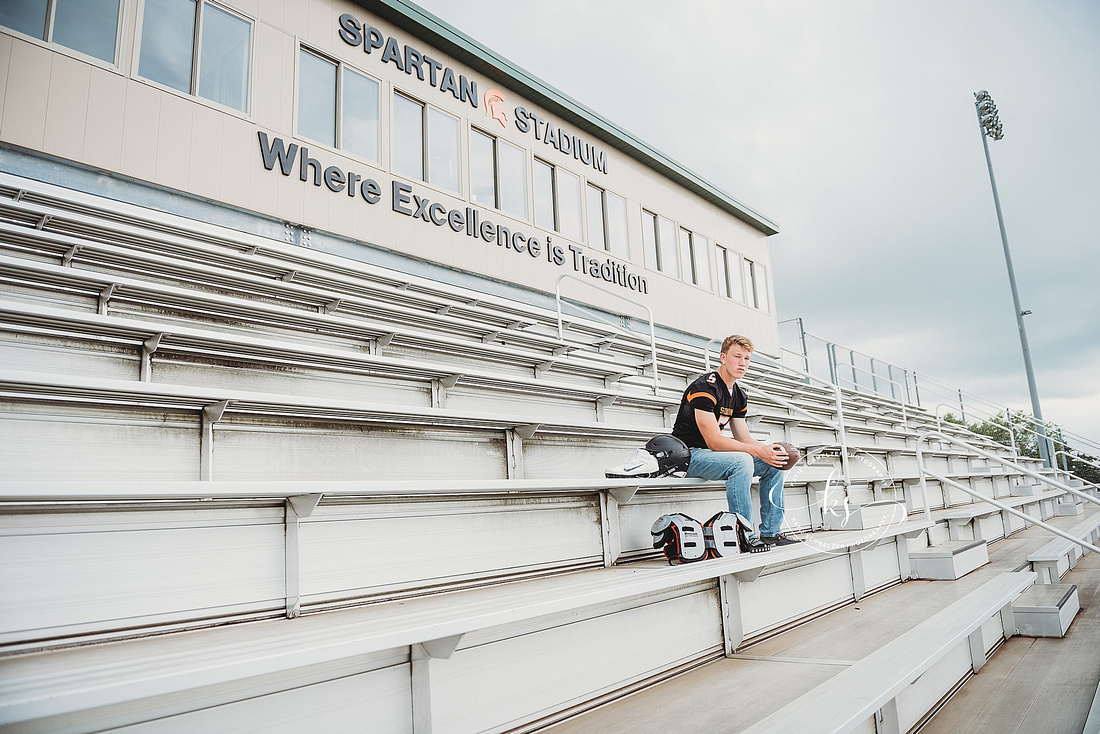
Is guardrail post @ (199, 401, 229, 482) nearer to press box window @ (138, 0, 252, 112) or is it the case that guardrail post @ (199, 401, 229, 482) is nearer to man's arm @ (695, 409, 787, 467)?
man's arm @ (695, 409, 787, 467)

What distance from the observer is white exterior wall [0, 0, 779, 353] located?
439 cm

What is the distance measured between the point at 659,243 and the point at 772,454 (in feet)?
23.4

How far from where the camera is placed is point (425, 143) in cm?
670

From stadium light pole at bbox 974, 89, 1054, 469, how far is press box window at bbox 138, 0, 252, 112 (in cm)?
1155

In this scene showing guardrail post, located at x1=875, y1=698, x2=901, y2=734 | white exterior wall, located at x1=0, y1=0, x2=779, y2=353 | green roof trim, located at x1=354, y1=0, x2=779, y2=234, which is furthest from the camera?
green roof trim, located at x1=354, y1=0, x2=779, y2=234

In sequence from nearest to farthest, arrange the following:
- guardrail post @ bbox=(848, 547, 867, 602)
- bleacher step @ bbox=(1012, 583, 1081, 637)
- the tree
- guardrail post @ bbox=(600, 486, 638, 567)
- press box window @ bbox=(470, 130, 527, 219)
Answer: guardrail post @ bbox=(600, 486, 638, 567) → bleacher step @ bbox=(1012, 583, 1081, 637) → guardrail post @ bbox=(848, 547, 867, 602) → press box window @ bbox=(470, 130, 527, 219) → the tree

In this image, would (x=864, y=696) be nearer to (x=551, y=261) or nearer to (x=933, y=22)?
(x=551, y=261)

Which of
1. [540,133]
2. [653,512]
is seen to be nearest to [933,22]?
[540,133]

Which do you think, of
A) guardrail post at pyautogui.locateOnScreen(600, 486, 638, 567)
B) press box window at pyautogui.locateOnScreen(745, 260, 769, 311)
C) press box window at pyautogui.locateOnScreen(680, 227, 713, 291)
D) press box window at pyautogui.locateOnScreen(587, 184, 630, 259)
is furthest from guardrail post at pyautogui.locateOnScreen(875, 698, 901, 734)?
press box window at pyautogui.locateOnScreen(745, 260, 769, 311)

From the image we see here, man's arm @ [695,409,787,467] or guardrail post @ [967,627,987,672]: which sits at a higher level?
man's arm @ [695,409,787,467]

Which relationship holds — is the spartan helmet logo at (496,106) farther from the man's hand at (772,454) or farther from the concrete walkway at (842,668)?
the concrete walkway at (842,668)

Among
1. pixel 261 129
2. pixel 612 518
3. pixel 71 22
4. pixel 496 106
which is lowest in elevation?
pixel 612 518

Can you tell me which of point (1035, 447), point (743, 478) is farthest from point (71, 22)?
point (1035, 447)

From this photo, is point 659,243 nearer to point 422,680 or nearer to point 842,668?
point 842,668
